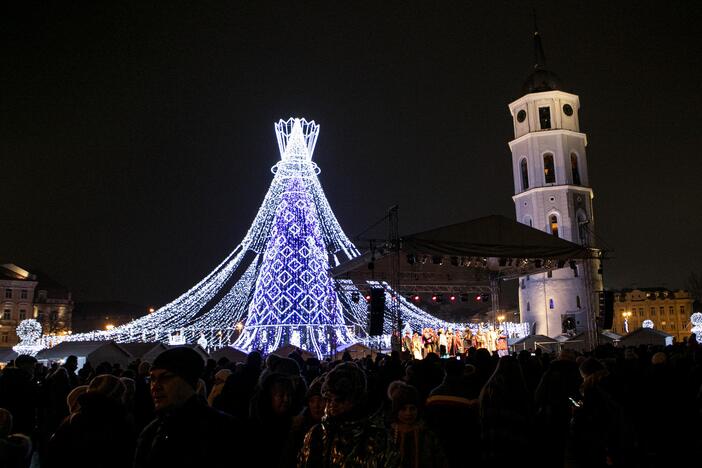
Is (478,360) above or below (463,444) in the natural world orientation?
above

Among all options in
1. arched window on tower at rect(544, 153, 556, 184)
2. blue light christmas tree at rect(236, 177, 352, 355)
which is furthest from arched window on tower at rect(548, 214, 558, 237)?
blue light christmas tree at rect(236, 177, 352, 355)

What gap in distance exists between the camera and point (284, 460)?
358 cm

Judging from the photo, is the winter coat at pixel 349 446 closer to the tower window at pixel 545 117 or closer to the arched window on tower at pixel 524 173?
the arched window on tower at pixel 524 173

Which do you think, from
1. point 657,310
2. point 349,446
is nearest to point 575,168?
point 657,310

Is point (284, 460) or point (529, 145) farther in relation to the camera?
point (529, 145)

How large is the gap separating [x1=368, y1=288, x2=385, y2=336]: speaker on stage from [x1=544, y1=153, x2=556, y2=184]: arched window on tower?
90.3 ft

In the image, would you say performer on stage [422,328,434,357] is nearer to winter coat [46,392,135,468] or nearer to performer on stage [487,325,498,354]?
performer on stage [487,325,498,354]

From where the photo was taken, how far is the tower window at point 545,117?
4431cm

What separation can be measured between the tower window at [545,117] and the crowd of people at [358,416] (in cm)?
3780

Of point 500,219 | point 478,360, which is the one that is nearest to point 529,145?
point 500,219

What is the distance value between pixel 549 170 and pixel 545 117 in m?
4.04

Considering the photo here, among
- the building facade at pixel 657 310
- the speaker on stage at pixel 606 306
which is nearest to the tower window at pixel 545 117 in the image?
the speaker on stage at pixel 606 306

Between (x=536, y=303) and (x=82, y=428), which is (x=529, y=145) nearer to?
(x=536, y=303)

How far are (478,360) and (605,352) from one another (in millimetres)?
7145
